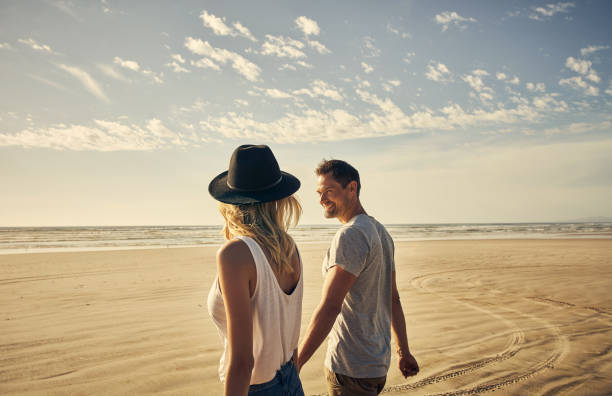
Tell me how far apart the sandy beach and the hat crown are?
3001 mm

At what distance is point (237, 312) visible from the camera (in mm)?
1276

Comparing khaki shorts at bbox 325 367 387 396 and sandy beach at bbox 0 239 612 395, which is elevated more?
khaki shorts at bbox 325 367 387 396

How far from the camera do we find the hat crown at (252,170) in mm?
1548

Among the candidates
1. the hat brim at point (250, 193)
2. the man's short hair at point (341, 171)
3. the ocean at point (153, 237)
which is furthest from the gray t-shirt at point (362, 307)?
the ocean at point (153, 237)

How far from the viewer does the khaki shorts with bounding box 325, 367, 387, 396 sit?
202 cm

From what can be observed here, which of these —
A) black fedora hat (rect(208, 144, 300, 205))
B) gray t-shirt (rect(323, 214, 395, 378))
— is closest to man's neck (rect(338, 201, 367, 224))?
gray t-shirt (rect(323, 214, 395, 378))

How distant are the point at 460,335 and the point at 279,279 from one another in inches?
193

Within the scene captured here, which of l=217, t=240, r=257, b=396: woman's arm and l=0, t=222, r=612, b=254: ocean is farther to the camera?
l=0, t=222, r=612, b=254: ocean

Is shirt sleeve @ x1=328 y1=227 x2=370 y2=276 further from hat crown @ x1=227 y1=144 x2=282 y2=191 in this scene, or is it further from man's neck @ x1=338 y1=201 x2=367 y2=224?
hat crown @ x1=227 y1=144 x2=282 y2=191

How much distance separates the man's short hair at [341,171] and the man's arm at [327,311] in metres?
0.62

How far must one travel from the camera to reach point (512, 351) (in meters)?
4.70

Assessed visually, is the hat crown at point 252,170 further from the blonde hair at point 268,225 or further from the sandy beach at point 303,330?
the sandy beach at point 303,330

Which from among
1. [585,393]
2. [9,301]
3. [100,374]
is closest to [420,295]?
[585,393]

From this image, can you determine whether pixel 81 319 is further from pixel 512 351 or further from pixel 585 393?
pixel 585 393
